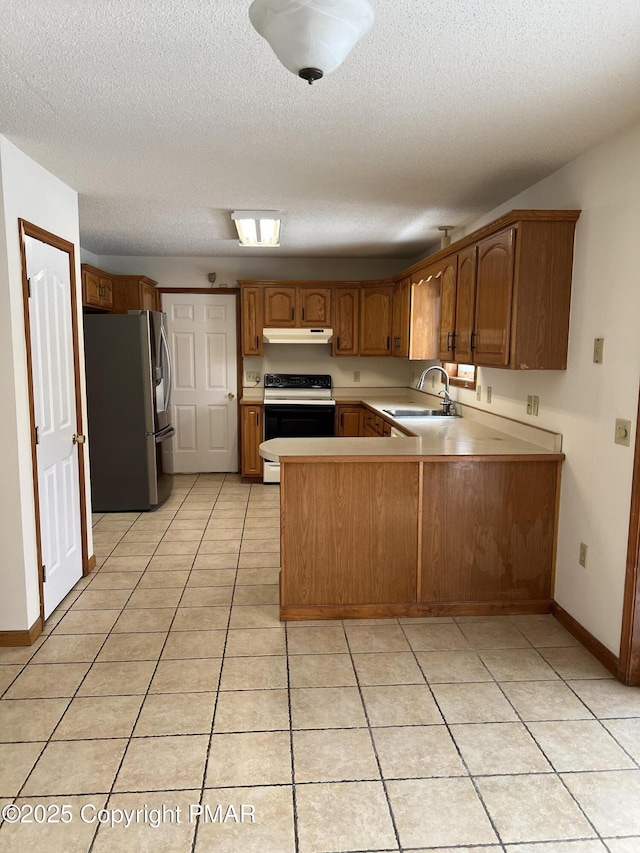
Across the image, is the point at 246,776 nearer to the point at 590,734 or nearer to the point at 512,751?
the point at 512,751

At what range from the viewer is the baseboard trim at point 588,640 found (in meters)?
2.59

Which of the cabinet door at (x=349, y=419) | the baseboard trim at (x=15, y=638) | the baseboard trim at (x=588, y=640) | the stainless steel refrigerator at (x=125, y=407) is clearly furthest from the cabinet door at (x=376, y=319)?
the baseboard trim at (x=15, y=638)

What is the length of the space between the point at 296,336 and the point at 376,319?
84cm

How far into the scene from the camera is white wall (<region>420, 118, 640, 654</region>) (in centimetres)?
252

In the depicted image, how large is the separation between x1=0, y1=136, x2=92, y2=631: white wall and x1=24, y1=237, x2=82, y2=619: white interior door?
0.12m

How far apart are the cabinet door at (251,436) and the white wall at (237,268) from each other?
4.60ft

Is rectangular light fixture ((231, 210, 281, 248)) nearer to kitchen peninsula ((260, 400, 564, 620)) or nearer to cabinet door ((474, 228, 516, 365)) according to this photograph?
cabinet door ((474, 228, 516, 365))

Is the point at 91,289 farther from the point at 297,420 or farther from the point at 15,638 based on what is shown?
the point at 15,638

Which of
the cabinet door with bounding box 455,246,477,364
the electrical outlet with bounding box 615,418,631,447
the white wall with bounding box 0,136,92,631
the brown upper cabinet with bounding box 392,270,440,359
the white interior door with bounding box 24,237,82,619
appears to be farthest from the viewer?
the brown upper cabinet with bounding box 392,270,440,359

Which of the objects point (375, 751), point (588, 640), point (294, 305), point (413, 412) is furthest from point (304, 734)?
point (294, 305)

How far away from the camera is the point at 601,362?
8.86ft

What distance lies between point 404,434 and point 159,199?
2197mm

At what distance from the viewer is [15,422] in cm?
271

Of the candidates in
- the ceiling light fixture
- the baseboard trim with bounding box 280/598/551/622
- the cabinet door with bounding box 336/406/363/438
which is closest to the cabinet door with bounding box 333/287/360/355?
the cabinet door with bounding box 336/406/363/438
